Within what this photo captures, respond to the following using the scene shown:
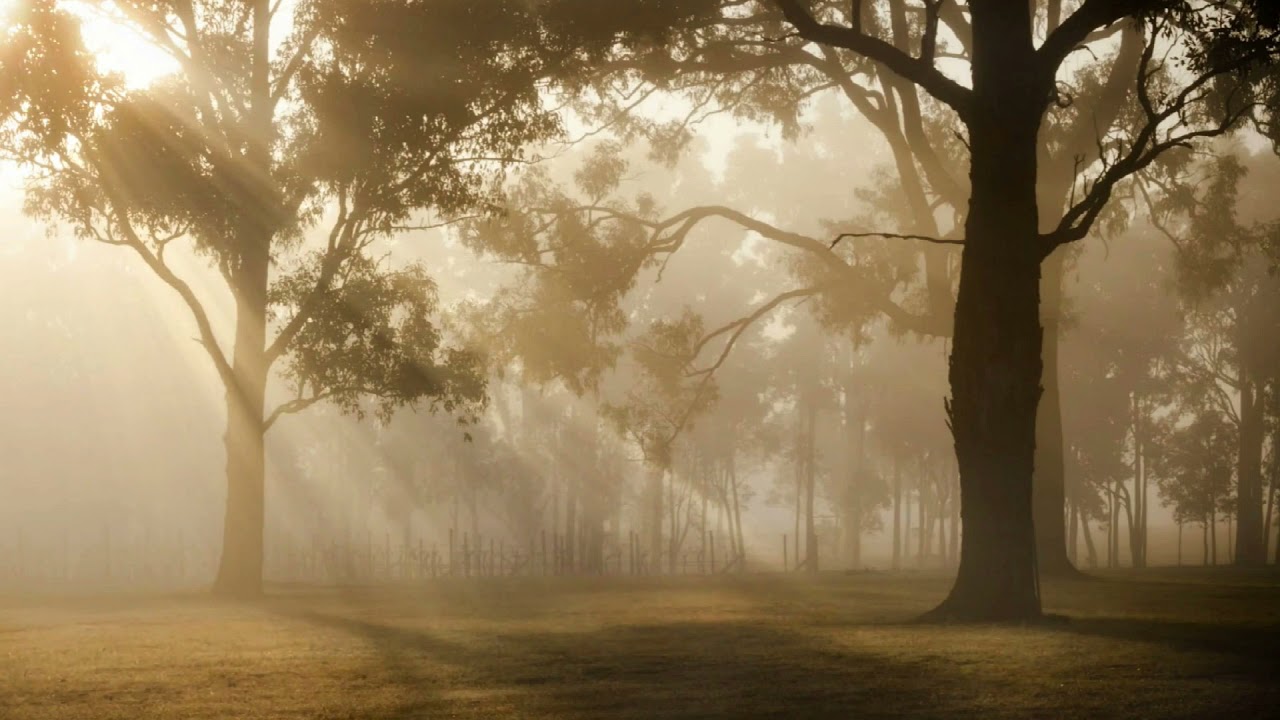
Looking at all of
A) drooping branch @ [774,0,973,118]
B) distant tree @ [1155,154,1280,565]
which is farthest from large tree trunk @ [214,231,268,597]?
distant tree @ [1155,154,1280,565]

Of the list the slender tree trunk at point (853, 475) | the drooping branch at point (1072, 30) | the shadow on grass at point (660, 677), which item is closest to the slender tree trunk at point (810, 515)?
the slender tree trunk at point (853, 475)

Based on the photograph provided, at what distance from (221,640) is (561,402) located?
4751 centimetres

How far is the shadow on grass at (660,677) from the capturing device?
10.1 m

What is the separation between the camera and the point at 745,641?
14.9 meters

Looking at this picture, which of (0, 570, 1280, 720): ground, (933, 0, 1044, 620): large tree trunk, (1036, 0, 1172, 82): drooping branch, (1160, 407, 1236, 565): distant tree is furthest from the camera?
(1160, 407, 1236, 565): distant tree

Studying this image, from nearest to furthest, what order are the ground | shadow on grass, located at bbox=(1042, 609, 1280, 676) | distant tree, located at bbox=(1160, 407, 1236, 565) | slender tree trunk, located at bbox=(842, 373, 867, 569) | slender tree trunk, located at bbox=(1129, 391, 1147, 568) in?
the ground
shadow on grass, located at bbox=(1042, 609, 1280, 676)
slender tree trunk, located at bbox=(1129, 391, 1147, 568)
distant tree, located at bbox=(1160, 407, 1236, 565)
slender tree trunk, located at bbox=(842, 373, 867, 569)

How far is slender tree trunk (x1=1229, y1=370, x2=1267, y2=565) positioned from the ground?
26.8 meters

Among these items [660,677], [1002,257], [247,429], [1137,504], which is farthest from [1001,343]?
[1137,504]

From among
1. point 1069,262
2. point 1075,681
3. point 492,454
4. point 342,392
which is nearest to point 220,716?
point 1075,681

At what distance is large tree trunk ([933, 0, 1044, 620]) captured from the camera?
1675 centimetres

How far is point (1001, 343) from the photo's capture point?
16812mm

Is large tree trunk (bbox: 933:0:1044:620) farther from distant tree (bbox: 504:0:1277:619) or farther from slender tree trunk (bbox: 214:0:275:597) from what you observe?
slender tree trunk (bbox: 214:0:275:597)

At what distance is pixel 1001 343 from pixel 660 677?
270 inches

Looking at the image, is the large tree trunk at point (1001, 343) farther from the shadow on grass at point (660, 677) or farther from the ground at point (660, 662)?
the shadow on grass at point (660, 677)
